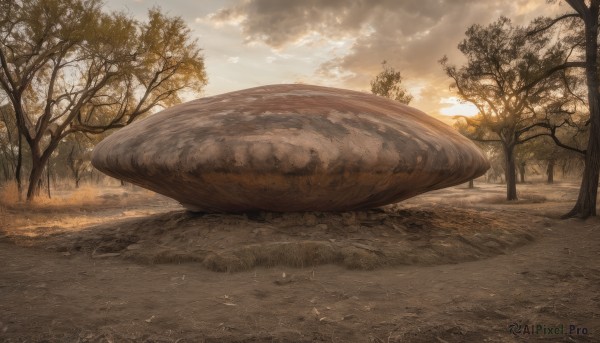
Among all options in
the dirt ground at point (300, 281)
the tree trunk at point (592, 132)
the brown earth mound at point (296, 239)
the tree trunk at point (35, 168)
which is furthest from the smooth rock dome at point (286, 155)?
the tree trunk at point (35, 168)

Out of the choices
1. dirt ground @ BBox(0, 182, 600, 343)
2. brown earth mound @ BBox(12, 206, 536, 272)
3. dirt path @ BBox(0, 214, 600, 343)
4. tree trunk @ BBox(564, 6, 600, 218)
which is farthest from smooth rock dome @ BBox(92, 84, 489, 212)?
tree trunk @ BBox(564, 6, 600, 218)

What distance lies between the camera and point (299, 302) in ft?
5.26

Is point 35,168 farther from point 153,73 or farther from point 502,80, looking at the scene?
point 502,80

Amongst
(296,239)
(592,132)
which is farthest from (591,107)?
(296,239)

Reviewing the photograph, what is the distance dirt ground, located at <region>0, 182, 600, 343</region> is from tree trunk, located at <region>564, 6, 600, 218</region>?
2.17 metres

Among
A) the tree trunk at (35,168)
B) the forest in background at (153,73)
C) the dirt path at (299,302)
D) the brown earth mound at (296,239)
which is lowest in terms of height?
the dirt path at (299,302)

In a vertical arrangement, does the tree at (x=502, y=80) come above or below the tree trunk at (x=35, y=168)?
above

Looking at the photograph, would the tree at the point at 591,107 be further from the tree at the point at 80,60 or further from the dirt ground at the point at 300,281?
the tree at the point at 80,60

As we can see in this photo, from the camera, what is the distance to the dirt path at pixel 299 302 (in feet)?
4.19

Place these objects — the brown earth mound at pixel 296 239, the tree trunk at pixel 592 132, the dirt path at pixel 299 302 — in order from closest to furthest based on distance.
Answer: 1. the dirt path at pixel 299 302
2. the brown earth mound at pixel 296 239
3. the tree trunk at pixel 592 132

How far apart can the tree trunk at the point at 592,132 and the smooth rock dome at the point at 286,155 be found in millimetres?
3131

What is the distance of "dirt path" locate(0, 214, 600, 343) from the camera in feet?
4.19

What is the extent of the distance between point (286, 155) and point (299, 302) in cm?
95

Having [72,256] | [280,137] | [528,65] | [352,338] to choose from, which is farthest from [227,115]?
[528,65]
